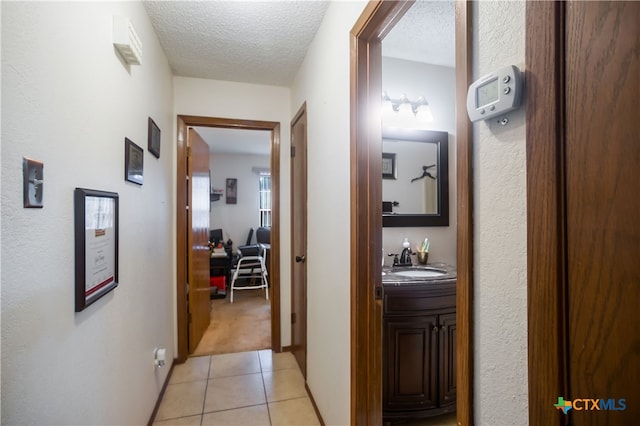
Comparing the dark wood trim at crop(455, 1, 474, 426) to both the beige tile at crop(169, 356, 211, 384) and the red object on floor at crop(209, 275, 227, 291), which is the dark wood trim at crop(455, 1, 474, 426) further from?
the red object on floor at crop(209, 275, 227, 291)

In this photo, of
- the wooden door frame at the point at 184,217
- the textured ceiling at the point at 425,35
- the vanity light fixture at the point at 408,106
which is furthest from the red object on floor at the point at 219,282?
the textured ceiling at the point at 425,35

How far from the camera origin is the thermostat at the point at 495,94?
52 cm

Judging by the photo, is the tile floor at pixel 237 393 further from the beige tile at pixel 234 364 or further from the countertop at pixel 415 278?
the countertop at pixel 415 278

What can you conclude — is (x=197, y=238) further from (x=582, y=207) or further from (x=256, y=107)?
(x=582, y=207)

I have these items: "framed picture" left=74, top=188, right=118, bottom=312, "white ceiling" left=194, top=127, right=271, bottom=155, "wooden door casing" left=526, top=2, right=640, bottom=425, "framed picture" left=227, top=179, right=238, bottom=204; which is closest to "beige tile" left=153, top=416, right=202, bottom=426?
"framed picture" left=74, top=188, right=118, bottom=312

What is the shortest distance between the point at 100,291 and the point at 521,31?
1.45 meters

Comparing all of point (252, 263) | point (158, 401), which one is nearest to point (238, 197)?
point (252, 263)

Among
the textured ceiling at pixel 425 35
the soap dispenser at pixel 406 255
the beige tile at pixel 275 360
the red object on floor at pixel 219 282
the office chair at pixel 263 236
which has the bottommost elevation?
the beige tile at pixel 275 360

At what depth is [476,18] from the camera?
630 mm

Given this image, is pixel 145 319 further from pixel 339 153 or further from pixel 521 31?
pixel 521 31

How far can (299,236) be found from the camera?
8.28ft

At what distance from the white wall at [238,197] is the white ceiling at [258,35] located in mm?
→ 3317

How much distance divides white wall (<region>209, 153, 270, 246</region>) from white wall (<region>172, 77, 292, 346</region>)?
127 inches

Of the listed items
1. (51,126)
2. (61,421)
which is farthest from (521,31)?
(61,421)
